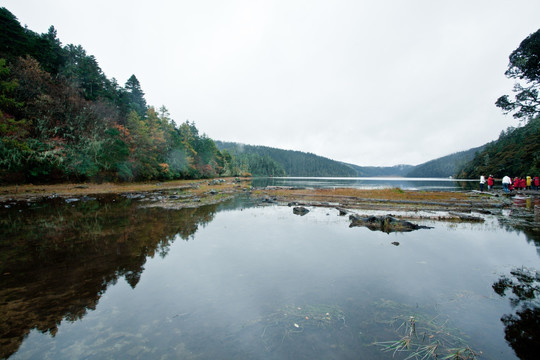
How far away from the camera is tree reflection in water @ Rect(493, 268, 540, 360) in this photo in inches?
179

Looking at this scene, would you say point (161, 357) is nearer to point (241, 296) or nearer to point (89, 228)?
point (241, 296)

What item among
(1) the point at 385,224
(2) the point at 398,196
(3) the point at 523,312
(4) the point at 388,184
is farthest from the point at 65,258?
(4) the point at 388,184

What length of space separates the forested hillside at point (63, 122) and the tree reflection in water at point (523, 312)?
166 ft

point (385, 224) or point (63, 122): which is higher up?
point (63, 122)

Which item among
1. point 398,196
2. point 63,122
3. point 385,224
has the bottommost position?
point 385,224

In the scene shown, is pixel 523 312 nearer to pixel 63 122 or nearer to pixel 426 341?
pixel 426 341

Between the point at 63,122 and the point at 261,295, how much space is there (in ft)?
183

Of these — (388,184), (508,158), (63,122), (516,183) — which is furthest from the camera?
(388,184)

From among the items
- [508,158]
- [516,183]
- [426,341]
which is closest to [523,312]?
[426,341]

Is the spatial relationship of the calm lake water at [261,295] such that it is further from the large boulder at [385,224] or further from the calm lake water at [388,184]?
the calm lake water at [388,184]

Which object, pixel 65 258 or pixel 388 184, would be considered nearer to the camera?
pixel 65 258

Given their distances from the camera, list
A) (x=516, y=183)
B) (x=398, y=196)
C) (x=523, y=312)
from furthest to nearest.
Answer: (x=516, y=183)
(x=398, y=196)
(x=523, y=312)

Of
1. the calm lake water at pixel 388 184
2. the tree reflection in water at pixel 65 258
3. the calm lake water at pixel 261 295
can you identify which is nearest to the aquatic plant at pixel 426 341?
the calm lake water at pixel 261 295

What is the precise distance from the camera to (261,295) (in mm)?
6707
